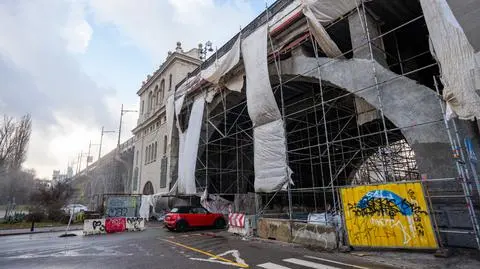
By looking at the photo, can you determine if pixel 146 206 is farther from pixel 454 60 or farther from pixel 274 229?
pixel 454 60

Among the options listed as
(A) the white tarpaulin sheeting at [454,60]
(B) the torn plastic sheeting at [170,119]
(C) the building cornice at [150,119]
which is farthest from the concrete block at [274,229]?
(C) the building cornice at [150,119]

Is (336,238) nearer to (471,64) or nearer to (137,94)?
(471,64)

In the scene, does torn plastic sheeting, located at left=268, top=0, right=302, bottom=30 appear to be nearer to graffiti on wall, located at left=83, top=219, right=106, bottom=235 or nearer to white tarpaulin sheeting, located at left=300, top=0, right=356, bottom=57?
white tarpaulin sheeting, located at left=300, top=0, right=356, bottom=57

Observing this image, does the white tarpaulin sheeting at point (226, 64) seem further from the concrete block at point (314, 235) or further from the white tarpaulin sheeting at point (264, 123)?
the concrete block at point (314, 235)

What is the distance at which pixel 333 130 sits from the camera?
22.8 meters

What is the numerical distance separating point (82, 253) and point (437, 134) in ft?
41.5

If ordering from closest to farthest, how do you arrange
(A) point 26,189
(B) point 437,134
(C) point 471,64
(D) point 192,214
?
(C) point 471,64 < (B) point 437,134 < (D) point 192,214 < (A) point 26,189

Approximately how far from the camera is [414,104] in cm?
891

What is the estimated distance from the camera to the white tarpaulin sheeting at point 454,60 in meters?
7.11

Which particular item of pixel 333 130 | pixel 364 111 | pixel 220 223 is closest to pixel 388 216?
pixel 364 111

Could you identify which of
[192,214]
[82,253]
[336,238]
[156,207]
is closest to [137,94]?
[156,207]

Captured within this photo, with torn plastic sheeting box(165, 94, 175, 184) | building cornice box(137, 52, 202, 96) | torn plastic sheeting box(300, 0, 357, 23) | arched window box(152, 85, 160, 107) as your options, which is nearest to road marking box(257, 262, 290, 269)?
torn plastic sheeting box(300, 0, 357, 23)

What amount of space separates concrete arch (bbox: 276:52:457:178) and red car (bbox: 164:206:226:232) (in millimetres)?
11229

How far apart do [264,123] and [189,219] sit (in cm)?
767
